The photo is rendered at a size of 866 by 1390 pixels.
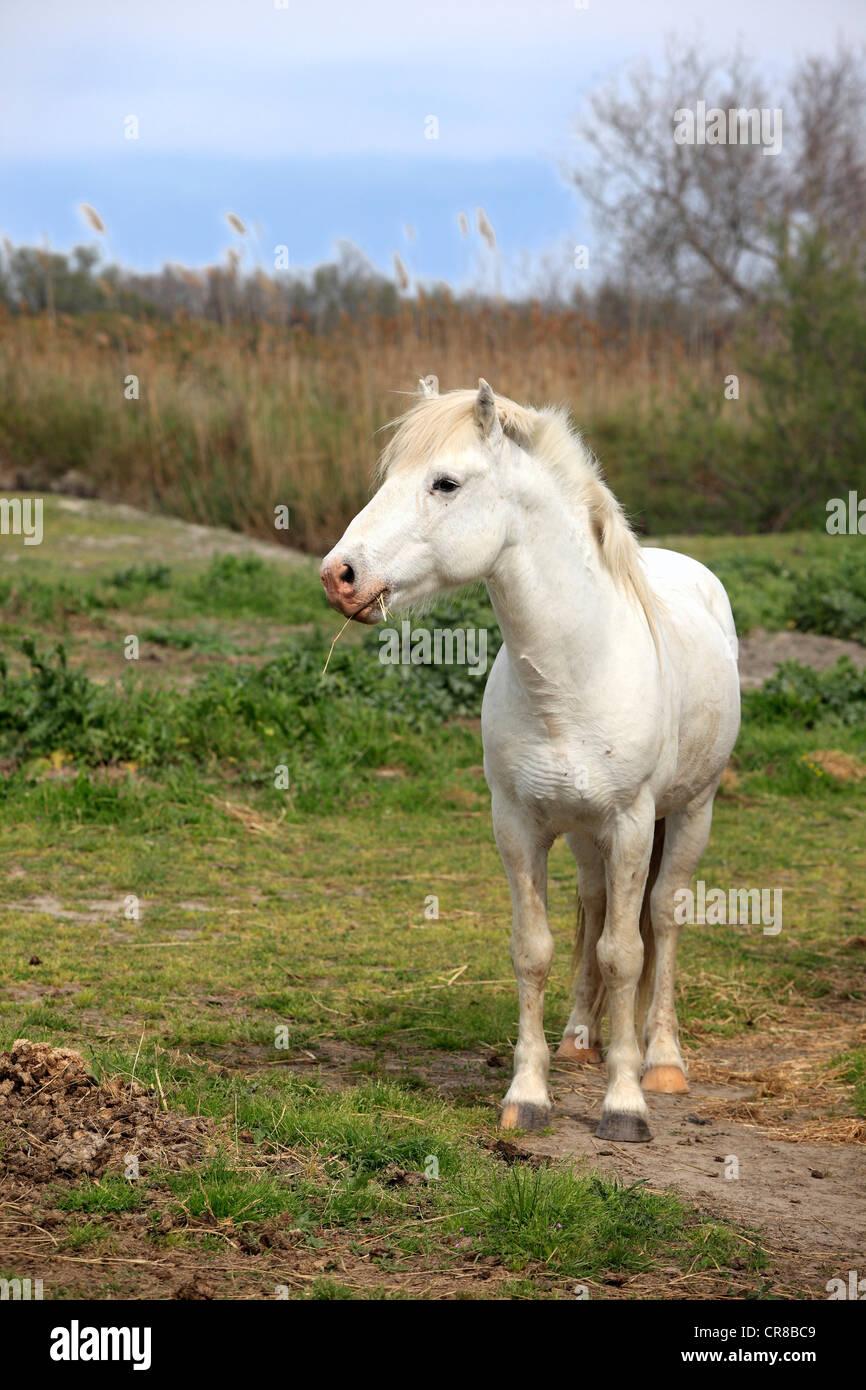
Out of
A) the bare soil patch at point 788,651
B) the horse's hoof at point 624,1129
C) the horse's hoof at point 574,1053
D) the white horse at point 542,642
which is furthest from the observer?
the bare soil patch at point 788,651

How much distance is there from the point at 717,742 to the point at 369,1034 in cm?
161

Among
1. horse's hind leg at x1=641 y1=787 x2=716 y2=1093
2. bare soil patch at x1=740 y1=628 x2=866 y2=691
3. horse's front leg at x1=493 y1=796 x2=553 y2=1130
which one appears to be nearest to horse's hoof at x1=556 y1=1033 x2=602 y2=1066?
horse's hind leg at x1=641 y1=787 x2=716 y2=1093

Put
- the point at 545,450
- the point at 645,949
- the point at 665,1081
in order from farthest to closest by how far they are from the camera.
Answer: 1. the point at 645,949
2. the point at 665,1081
3. the point at 545,450

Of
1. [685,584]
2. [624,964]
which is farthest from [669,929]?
[685,584]

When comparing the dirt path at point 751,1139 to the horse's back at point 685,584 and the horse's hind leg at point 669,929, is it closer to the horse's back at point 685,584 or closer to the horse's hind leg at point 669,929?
the horse's hind leg at point 669,929

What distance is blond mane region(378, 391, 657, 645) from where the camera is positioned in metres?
3.88

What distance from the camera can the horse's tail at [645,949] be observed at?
492 centimetres

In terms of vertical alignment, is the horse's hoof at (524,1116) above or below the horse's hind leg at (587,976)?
below

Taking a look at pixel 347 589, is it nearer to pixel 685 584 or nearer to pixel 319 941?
pixel 685 584

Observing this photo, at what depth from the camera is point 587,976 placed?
4980 millimetres

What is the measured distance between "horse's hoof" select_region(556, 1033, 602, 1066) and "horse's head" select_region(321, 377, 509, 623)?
1.90 meters

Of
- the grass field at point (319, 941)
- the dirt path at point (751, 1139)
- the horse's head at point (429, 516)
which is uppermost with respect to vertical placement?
the horse's head at point (429, 516)

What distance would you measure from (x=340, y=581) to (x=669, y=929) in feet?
6.53

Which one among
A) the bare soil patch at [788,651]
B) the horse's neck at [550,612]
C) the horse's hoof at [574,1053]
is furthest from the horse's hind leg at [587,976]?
the bare soil patch at [788,651]
